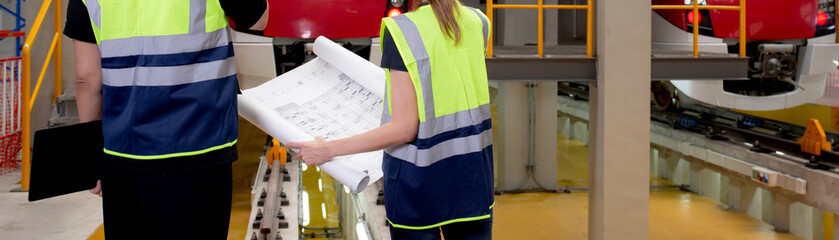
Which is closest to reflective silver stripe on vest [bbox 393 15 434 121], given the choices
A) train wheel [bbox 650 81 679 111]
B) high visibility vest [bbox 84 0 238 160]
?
high visibility vest [bbox 84 0 238 160]

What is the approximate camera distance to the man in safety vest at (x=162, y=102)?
1706 millimetres

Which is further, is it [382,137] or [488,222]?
[488,222]

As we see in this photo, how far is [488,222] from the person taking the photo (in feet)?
6.92

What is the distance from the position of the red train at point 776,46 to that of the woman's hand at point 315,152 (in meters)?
5.12

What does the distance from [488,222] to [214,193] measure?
741 millimetres

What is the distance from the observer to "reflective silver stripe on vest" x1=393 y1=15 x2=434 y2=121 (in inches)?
74.1

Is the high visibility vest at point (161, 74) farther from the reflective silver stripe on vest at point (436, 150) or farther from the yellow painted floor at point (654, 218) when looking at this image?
the yellow painted floor at point (654, 218)

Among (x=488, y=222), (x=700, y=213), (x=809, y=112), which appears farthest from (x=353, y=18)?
(x=809, y=112)

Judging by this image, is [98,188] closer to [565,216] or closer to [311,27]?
[311,27]

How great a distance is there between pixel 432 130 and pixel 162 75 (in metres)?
0.66

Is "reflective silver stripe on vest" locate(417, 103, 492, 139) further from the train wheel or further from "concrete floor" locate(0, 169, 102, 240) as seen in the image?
the train wheel

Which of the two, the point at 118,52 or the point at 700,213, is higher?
the point at 118,52

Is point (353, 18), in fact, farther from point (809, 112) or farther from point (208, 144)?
point (809, 112)

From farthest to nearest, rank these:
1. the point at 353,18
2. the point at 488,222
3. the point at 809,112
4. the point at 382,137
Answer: the point at 809,112
the point at 353,18
the point at 488,222
the point at 382,137
